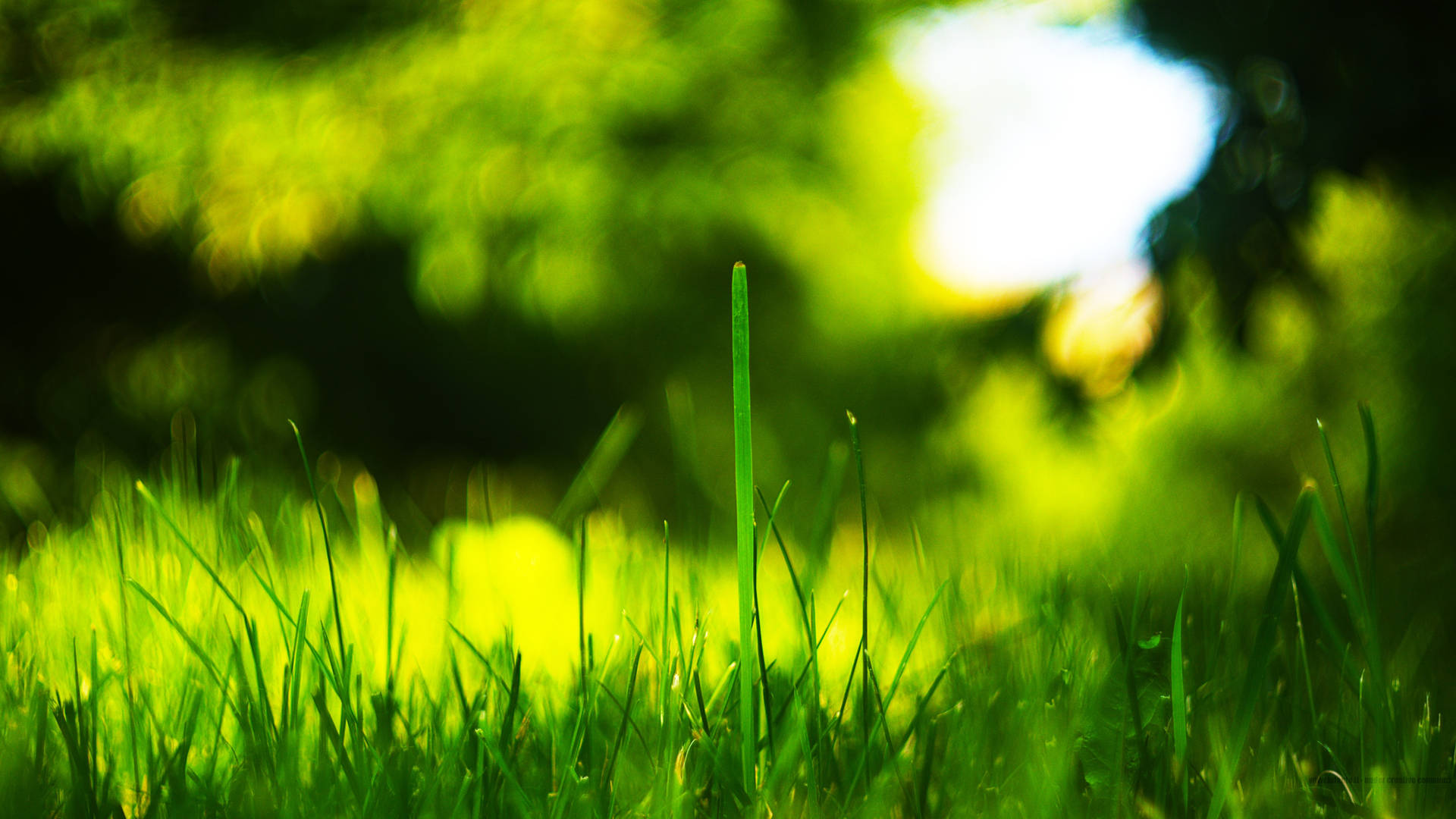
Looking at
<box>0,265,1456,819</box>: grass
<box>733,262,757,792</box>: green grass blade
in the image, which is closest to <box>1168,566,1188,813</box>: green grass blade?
<box>0,265,1456,819</box>: grass

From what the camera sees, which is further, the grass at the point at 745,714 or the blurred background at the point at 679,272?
the blurred background at the point at 679,272

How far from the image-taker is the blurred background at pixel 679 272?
1404mm

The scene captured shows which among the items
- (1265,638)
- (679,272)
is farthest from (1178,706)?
(679,272)

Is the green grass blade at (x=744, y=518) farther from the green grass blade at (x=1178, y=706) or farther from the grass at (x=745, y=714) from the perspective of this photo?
the green grass blade at (x=1178, y=706)

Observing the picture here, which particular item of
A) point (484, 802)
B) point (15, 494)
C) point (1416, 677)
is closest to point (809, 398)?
point (1416, 677)

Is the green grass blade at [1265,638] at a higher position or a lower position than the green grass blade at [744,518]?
lower

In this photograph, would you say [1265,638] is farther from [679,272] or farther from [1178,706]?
[679,272]

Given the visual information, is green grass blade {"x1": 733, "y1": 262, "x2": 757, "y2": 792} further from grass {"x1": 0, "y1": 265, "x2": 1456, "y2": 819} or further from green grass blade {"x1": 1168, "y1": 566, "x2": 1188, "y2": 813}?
green grass blade {"x1": 1168, "y1": 566, "x2": 1188, "y2": 813}

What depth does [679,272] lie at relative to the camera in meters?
2.21

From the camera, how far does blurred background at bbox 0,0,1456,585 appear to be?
1404 mm

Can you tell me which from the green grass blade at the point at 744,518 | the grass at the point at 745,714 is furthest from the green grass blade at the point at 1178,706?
the green grass blade at the point at 744,518

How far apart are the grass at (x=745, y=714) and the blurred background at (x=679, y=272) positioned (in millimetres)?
275

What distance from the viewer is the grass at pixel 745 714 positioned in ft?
1.61

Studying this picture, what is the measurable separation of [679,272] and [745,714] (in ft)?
5.99
